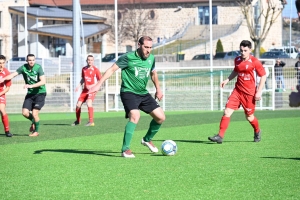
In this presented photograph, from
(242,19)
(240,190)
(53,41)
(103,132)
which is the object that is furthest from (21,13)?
(240,190)

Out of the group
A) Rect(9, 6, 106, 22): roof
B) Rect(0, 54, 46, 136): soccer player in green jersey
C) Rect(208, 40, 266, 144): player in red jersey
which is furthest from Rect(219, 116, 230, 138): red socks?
Rect(9, 6, 106, 22): roof

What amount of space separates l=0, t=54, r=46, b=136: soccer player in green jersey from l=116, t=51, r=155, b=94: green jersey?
469cm

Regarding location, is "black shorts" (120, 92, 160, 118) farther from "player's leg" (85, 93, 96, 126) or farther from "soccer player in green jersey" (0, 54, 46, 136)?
"player's leg" (85, 93, 96, 126)

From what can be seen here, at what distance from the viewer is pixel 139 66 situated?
11273 mm

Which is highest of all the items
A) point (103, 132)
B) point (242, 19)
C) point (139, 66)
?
point (242, 19)

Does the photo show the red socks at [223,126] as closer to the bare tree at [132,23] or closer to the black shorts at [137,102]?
the black shorts at [137,102]

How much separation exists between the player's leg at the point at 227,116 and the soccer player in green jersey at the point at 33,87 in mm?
4685

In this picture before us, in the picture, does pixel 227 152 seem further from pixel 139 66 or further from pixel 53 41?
pixel 53 41

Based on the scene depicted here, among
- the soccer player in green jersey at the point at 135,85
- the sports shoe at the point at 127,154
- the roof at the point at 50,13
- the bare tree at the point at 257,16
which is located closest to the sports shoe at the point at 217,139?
the soccer player in green jersey at the point at 135,85

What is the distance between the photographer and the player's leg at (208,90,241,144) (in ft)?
43.5

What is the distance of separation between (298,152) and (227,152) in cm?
120

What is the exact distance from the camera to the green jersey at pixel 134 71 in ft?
36.8

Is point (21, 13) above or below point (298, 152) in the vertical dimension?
above

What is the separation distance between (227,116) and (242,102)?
482 millimetres
